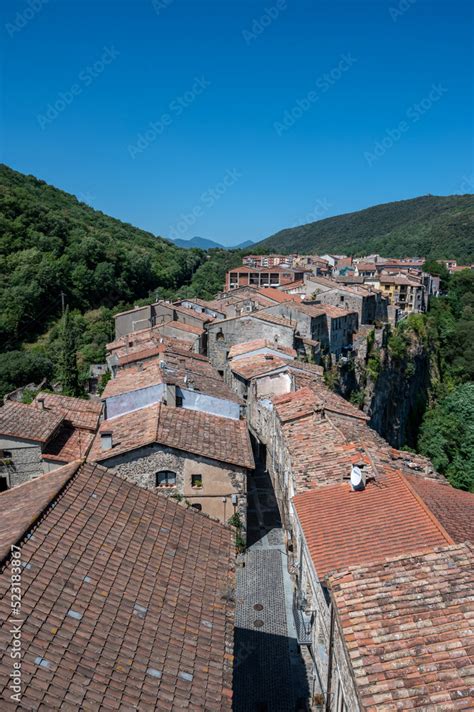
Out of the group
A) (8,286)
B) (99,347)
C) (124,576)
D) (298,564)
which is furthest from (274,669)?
(8,286)

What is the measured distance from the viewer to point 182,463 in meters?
18.9

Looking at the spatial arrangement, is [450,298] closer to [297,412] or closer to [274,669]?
[297,412]

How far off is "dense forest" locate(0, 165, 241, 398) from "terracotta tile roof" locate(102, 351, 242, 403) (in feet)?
44.5

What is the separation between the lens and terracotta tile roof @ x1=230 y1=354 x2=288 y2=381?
29328 mm

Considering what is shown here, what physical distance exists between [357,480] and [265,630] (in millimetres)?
6074

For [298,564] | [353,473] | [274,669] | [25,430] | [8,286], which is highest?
[8,286]

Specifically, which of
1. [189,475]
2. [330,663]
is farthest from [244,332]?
[330,663]

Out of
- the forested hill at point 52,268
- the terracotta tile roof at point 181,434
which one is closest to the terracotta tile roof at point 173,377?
the terracotta tile roof at point 181,434

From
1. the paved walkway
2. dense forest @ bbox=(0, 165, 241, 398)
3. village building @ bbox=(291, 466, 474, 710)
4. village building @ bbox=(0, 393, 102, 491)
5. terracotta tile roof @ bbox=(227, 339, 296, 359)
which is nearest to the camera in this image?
village building @ bbox=(291, 466, 474, 710)

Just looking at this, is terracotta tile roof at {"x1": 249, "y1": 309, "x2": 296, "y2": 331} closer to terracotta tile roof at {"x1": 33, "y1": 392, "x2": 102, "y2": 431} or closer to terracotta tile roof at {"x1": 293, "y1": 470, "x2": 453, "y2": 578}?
terracotta tile roof at {"x1": 33, "y1": 392, "x2": 102, "y2": 431}

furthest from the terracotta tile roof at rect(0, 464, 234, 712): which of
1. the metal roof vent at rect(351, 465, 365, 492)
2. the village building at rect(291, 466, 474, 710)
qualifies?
the metal roof vent at rect(351, 465, 365, 492)

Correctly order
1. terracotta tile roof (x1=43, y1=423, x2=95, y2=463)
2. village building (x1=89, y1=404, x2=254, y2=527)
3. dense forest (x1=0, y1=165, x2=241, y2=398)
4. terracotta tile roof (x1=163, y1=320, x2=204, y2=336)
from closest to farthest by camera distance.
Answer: village building (x1=89, y1=404, x2=254, y2=527) → terracotta tile roof (x1=43, y1=423, x2=95, y2=463) → terracotta tile roof (x1=163, y1=320, x2=204, y2=336) → dense forest (x1=0, y1=165, x2=241, y2=398)

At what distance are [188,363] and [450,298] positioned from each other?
230 ft

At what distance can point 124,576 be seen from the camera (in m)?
9.30
